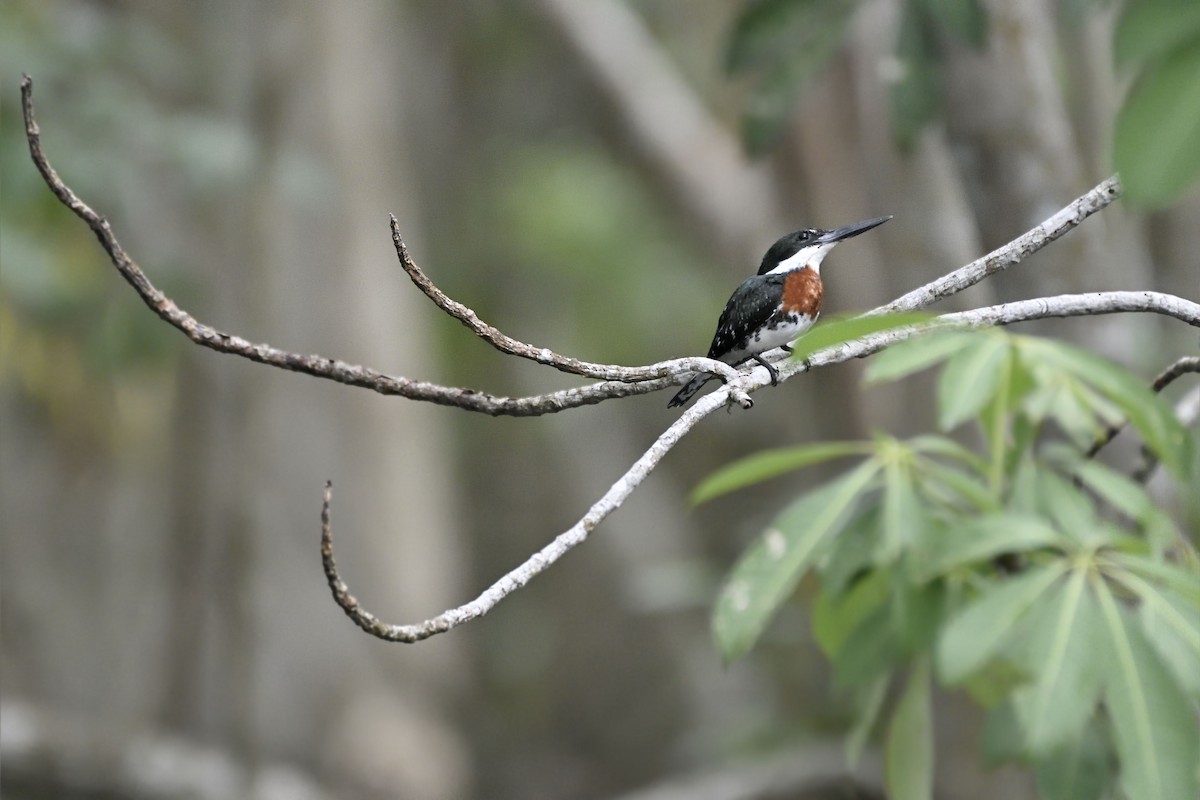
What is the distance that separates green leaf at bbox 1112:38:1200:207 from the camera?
1204mm

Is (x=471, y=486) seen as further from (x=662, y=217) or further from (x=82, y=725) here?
(x=82, y=725)

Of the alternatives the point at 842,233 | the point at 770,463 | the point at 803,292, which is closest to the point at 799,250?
the point at 803,292

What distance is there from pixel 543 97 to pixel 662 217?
2.16 m

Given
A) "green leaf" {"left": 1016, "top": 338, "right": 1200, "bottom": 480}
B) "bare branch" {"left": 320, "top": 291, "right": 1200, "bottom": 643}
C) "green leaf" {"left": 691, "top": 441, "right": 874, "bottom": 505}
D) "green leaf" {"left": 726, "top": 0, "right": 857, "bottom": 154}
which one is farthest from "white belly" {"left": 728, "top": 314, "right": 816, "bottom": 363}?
"green leaf" {"left": 726, "top": 0, "right": 857, "bottom": 154}

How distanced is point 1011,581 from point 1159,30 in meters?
0.94

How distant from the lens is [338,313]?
712 cm

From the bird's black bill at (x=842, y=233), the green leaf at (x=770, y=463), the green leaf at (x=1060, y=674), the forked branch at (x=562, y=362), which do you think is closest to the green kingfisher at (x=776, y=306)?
the bird's black bill at (x=842, y=233)

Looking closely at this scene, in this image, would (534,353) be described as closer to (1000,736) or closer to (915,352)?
(915,352)

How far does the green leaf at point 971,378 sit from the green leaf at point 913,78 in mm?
1519

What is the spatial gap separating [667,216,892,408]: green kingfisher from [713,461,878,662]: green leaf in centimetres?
36

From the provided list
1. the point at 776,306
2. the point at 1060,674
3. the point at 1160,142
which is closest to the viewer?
the point at 1160,142

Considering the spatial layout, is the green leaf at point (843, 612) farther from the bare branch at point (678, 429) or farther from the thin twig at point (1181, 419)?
the thin twig at point (1181, 419)

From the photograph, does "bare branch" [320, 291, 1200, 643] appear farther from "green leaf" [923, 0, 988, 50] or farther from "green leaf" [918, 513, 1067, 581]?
"green leaf" [923, 0, 988, 50]

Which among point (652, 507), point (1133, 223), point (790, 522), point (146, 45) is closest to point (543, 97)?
point (652, 507)
